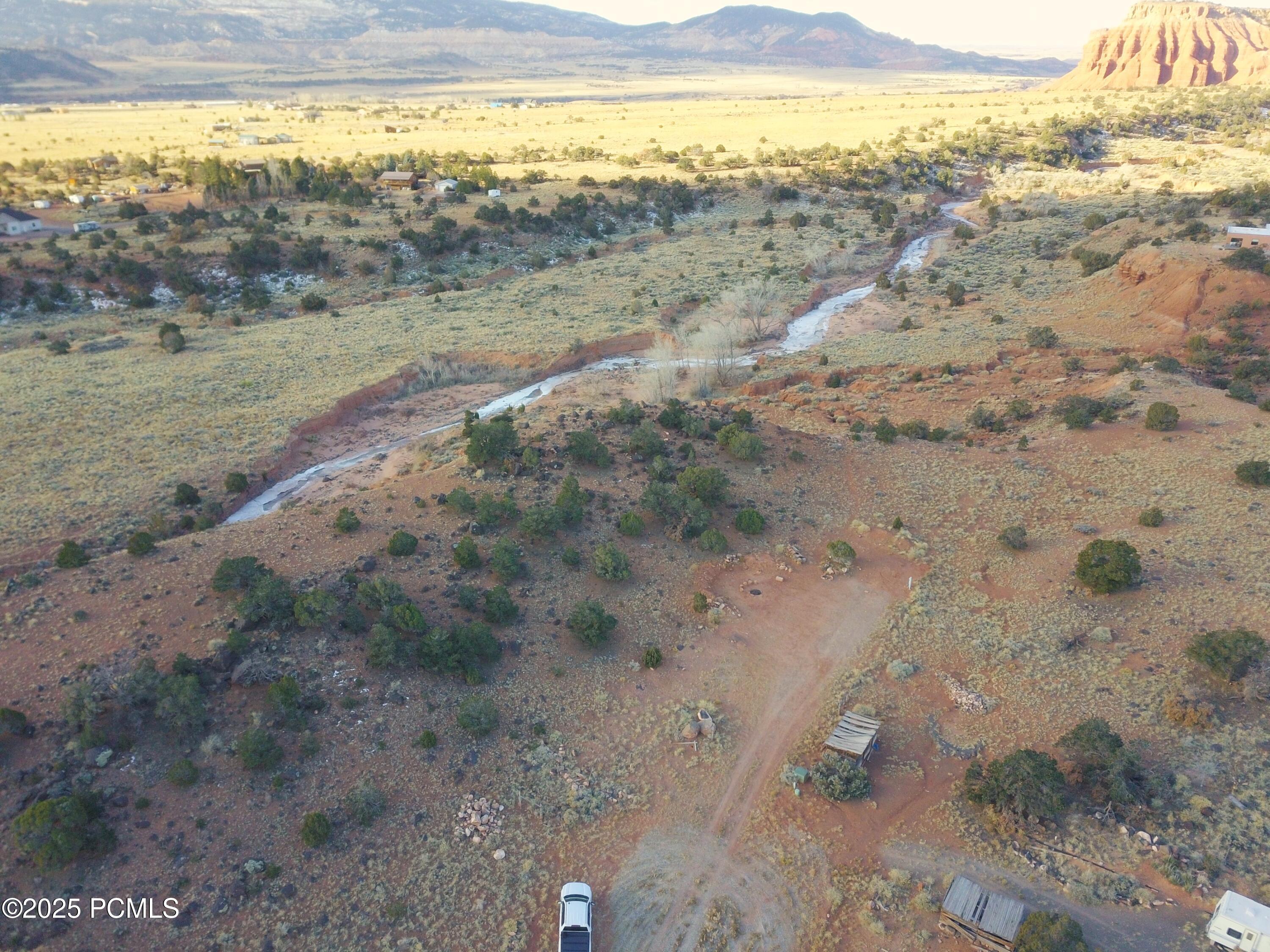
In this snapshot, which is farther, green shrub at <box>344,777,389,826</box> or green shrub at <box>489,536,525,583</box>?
green shrub at <box>489,536,525,583</box>

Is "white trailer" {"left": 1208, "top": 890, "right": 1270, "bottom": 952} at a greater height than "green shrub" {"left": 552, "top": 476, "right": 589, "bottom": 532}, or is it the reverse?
"green shrub" {"left": 552, "top": 476, "right": 589, "bottom": 532}

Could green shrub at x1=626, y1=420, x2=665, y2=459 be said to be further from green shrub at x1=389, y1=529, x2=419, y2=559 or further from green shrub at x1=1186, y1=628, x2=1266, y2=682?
green shrub at x1=1186, y1=628, x2=1266, y2=682

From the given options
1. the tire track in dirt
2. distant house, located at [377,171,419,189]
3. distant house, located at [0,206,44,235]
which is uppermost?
distant house, located at [377,171,419,189]

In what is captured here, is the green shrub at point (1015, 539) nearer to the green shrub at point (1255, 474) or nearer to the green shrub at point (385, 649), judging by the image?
the green shrub at point (1255, 474)

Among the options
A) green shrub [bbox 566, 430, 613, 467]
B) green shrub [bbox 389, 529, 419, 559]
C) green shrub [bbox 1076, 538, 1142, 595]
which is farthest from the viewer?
green shrub [bbox 566, 430, 613, 467]

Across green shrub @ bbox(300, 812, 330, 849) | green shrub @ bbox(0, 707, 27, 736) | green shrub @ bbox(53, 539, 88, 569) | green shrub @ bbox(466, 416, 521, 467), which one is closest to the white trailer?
green shrub @ bbox(300, 812, 330, 849)

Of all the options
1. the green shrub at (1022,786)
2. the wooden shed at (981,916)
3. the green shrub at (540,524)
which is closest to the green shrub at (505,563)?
the green shrub at (540,524)
